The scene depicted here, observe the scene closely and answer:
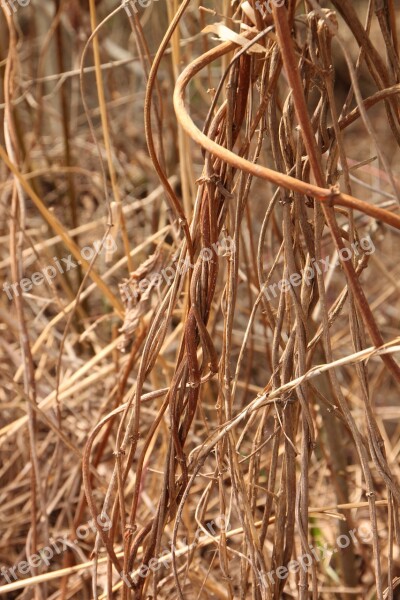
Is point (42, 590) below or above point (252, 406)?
below

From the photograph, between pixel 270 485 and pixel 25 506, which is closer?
pixel 270 485

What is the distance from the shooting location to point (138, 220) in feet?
7.27

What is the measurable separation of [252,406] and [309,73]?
1.07 feet

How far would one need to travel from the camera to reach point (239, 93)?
0.66 metres

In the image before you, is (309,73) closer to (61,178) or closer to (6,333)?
(6,333)

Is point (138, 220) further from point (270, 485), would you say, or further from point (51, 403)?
point (270, 485)

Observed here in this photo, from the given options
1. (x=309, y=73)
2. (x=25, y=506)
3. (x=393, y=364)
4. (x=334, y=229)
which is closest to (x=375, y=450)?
(x=393, y=364)

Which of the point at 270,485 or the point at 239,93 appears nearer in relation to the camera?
the point at 239,93

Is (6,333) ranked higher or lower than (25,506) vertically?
higher

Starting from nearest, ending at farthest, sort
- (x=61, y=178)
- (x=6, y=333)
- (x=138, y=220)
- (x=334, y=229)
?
(x=334, y=229) → (x=6, y=333) → (x=138, y=220) → (x=61, y=178)

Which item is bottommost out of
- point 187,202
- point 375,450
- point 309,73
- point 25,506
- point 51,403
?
point 25,506

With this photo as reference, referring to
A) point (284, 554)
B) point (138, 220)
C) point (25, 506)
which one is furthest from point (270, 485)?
point (138, 220)

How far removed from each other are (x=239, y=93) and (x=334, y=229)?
0.53 ft

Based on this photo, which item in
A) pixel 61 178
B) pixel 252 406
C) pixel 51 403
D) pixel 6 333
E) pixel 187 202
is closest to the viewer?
pixel 252 406
